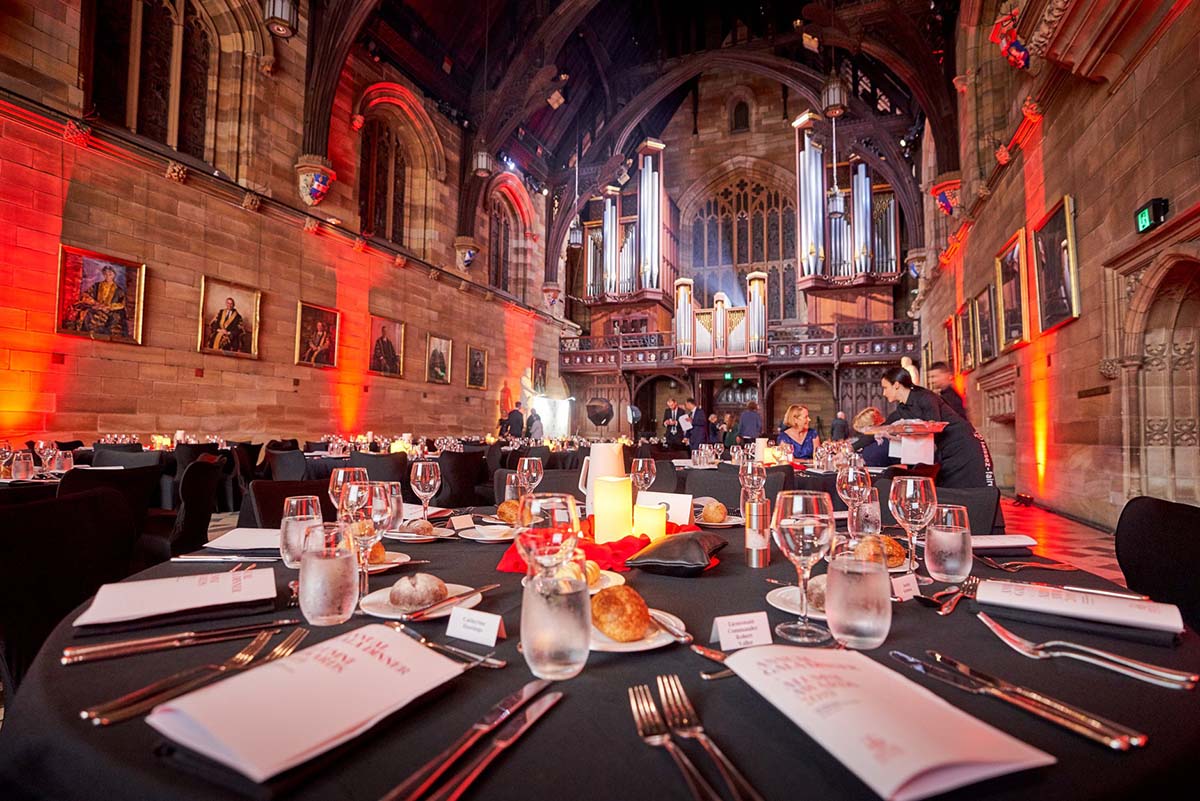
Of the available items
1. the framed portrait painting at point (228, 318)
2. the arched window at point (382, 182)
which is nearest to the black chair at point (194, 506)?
the framed portrait painting at point (228, 318)

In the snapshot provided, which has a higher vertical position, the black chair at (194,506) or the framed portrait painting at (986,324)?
the framed portrait painting at (986,324)

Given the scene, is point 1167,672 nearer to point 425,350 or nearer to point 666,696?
point 666,696

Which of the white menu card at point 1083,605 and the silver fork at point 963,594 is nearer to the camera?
the white menu card at point 1083,605

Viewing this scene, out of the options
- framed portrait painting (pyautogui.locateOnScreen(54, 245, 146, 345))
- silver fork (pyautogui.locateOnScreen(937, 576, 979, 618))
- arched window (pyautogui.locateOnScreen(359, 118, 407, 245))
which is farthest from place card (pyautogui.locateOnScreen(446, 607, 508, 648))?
arched window (pyautogui.locateOnScreen(359, 118, 407, 245))

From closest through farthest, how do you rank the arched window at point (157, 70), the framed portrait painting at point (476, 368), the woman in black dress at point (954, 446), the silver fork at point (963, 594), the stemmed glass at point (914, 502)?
the silver fork at point (963, 594), the stemmed glass at point (914, 502), the woman in black dress at point (954, 446), the arched window at point (157, 70), the framed portrait painting at point (476, 368)

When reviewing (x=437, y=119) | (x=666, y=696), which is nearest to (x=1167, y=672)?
(x=666, y=696)

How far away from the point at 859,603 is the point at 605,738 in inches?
18.1

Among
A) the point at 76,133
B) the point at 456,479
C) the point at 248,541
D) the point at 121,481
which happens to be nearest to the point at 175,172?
the point at 76,133

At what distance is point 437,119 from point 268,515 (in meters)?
12.8

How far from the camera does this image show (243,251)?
874 cm

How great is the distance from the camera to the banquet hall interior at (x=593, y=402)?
2.15 feet

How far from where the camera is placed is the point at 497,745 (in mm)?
607

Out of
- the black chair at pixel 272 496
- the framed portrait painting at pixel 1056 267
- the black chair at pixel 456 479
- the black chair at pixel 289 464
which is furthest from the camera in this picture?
the framed portrait painting at pixel 1056 267

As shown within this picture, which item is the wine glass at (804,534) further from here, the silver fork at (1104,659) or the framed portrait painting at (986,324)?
the framed portrait painting at (986,324)
